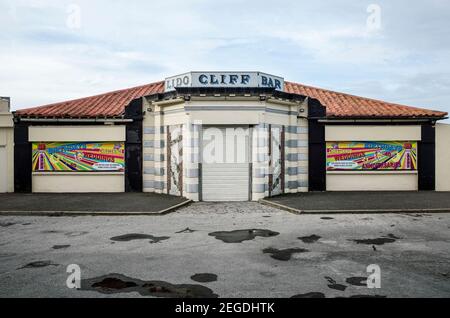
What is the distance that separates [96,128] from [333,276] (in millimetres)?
13553

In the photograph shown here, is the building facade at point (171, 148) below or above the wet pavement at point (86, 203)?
above

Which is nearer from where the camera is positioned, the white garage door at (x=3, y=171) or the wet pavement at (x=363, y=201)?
the wet pavement at (x=363, y=201)

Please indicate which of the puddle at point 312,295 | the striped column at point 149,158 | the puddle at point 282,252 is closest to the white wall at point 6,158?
the striped column at point 149,158

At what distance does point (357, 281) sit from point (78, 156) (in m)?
14.3

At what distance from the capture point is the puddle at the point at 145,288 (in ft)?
16.6

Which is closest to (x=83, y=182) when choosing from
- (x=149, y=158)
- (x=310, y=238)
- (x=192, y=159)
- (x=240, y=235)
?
(x=149, y=158)

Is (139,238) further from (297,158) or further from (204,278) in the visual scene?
(297,158)

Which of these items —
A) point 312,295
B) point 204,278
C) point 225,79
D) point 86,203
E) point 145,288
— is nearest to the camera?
point 312,295

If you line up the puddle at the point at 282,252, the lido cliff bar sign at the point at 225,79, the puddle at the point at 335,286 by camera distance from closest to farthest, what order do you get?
the puddle at the point at 335,286, the puddle at the point at 282,252, the lido cliff bar sign at the point at 225,79

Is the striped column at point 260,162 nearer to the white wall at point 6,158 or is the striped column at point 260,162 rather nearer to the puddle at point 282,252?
the puddle at point 282,252

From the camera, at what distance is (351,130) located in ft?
54.9

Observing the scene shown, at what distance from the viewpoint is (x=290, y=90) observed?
1936 cm

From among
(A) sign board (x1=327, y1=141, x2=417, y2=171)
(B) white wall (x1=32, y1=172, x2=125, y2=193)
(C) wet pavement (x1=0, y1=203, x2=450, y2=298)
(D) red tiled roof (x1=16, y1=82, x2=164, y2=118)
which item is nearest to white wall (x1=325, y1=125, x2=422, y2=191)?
(A) sign board (x1=327, y1=141, x2=417, y2=171)

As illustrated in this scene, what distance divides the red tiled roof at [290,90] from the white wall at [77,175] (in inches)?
25.7
